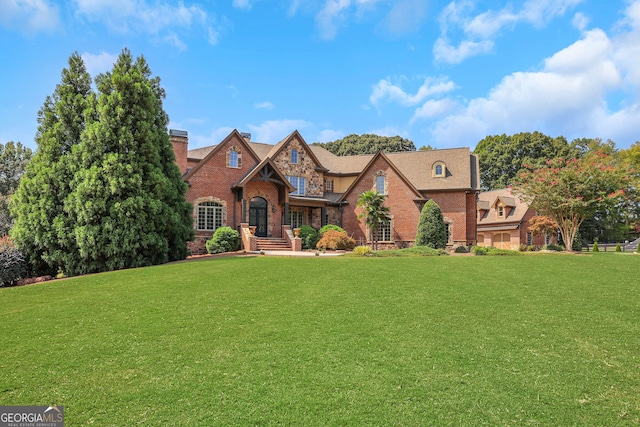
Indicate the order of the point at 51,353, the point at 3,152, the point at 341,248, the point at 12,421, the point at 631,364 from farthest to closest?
1. the point at 3,152
2. the point at 341,248
3. the point at 51,353
4. the point at 631,364
5. the point at 12,421

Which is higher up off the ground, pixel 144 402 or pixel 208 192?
pixel 208 192

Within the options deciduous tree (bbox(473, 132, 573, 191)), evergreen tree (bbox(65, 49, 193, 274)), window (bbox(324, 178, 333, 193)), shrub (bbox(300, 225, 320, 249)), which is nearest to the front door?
shrub (bbox(300, 225, 320, 249))

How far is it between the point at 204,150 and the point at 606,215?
39.3m

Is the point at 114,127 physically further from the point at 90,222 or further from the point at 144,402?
the point at 144,402

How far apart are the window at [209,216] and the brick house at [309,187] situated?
0.21ft

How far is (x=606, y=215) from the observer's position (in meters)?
40.1

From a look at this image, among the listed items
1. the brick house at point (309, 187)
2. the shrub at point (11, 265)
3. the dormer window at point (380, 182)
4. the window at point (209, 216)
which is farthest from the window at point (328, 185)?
the shrub at point (11, 265)

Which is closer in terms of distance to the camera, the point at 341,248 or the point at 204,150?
the point at 341,248

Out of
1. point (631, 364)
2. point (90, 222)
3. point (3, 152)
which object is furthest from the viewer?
point (3, 152)

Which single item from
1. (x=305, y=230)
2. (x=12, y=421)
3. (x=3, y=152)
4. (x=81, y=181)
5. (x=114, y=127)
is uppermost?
(x=3, y=152)

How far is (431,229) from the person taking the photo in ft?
86.3

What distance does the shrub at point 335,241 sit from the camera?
24.6m

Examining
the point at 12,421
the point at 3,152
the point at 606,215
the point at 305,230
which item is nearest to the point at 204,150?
the point at 305,230

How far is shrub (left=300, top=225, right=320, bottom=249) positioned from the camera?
25.7m
